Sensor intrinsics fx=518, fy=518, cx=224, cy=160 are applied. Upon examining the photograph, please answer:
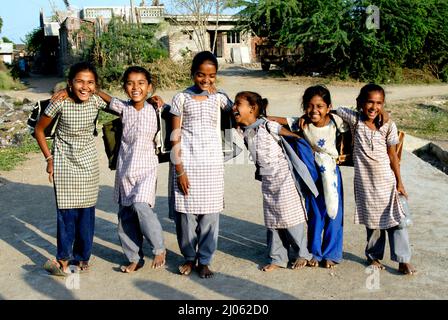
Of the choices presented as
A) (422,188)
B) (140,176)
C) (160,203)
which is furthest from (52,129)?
(422,188)

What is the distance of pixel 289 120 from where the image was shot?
3.89 meters

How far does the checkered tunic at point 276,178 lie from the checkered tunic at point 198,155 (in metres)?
0.31

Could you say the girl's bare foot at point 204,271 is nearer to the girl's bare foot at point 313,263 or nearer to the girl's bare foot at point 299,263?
the girl's bare foot at point 299,263

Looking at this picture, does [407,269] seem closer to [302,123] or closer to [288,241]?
[288,241]

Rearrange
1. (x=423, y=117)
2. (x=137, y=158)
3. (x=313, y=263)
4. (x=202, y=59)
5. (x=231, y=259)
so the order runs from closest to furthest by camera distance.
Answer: (x=202, y=59) < (x=137, y=158) < (x=313, y=263) < (x=231, y=259) < (x=423, y=117)

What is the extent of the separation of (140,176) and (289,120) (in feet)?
3.87

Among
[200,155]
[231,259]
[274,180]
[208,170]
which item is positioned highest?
[200,155]

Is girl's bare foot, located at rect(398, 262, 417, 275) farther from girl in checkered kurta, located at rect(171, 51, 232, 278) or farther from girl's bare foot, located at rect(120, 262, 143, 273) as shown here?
girl's bare foot, located at rect(120, 262, 143, 273)

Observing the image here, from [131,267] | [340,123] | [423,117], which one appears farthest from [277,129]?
[423,117]

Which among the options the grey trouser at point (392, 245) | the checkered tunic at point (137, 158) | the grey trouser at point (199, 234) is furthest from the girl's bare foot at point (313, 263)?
the checkered tunic at point (137, 158)

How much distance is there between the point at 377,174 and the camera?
3.71 meters

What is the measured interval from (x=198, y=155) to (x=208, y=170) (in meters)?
0.13

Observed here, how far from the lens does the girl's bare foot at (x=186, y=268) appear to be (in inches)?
148

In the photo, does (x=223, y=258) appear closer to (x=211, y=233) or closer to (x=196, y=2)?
(x=211, y=233)
